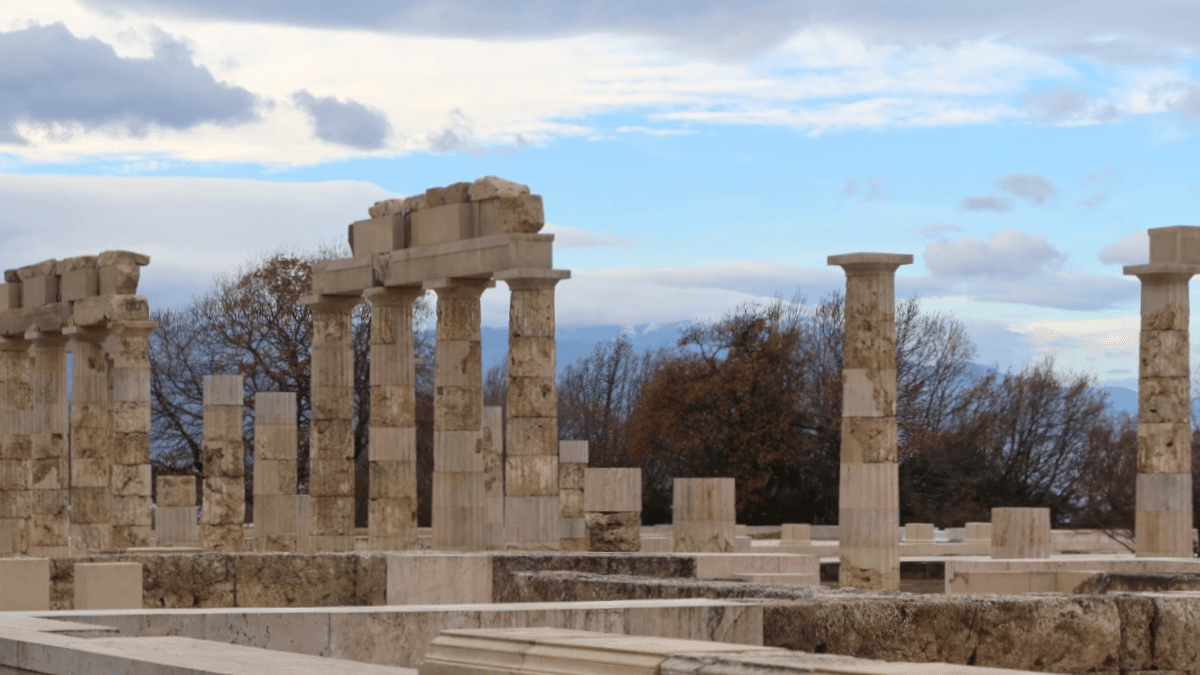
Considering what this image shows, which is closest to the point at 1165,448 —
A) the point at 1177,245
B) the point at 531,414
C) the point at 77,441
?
the point at 1177,245

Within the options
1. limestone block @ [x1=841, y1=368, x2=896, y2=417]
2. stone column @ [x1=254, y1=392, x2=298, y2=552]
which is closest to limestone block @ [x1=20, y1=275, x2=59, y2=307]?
stone column @ [x1=254, y1=392, x2=298, y2=552]

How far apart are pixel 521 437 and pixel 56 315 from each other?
11921 mm

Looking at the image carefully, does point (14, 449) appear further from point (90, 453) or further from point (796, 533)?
point (796, 533)

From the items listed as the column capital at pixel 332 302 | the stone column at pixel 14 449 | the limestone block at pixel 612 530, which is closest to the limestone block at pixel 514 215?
the limestone block at pixel 612 530

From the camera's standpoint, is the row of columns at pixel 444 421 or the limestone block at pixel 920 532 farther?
the limestone block at pixel 920 532

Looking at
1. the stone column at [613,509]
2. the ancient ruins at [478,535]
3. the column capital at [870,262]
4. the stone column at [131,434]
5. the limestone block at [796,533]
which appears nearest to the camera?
the ancient ruins at [478,535]

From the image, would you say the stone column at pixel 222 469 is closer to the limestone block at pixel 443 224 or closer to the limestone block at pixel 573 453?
the limestone block at pixel 573 453

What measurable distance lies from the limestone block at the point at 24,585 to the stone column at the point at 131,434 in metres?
15.5

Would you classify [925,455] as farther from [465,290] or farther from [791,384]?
[465,290]

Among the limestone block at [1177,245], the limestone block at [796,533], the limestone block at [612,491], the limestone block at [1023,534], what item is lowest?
the limestone block at [796,533]

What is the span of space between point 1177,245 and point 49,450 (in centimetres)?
2126

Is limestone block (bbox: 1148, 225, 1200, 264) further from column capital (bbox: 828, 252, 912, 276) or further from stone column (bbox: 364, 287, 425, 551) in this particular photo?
stone column (bbox: 364, 287, 425, 551)

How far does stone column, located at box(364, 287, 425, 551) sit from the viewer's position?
28781 millimetres

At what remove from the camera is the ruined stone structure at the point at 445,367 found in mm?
25625
